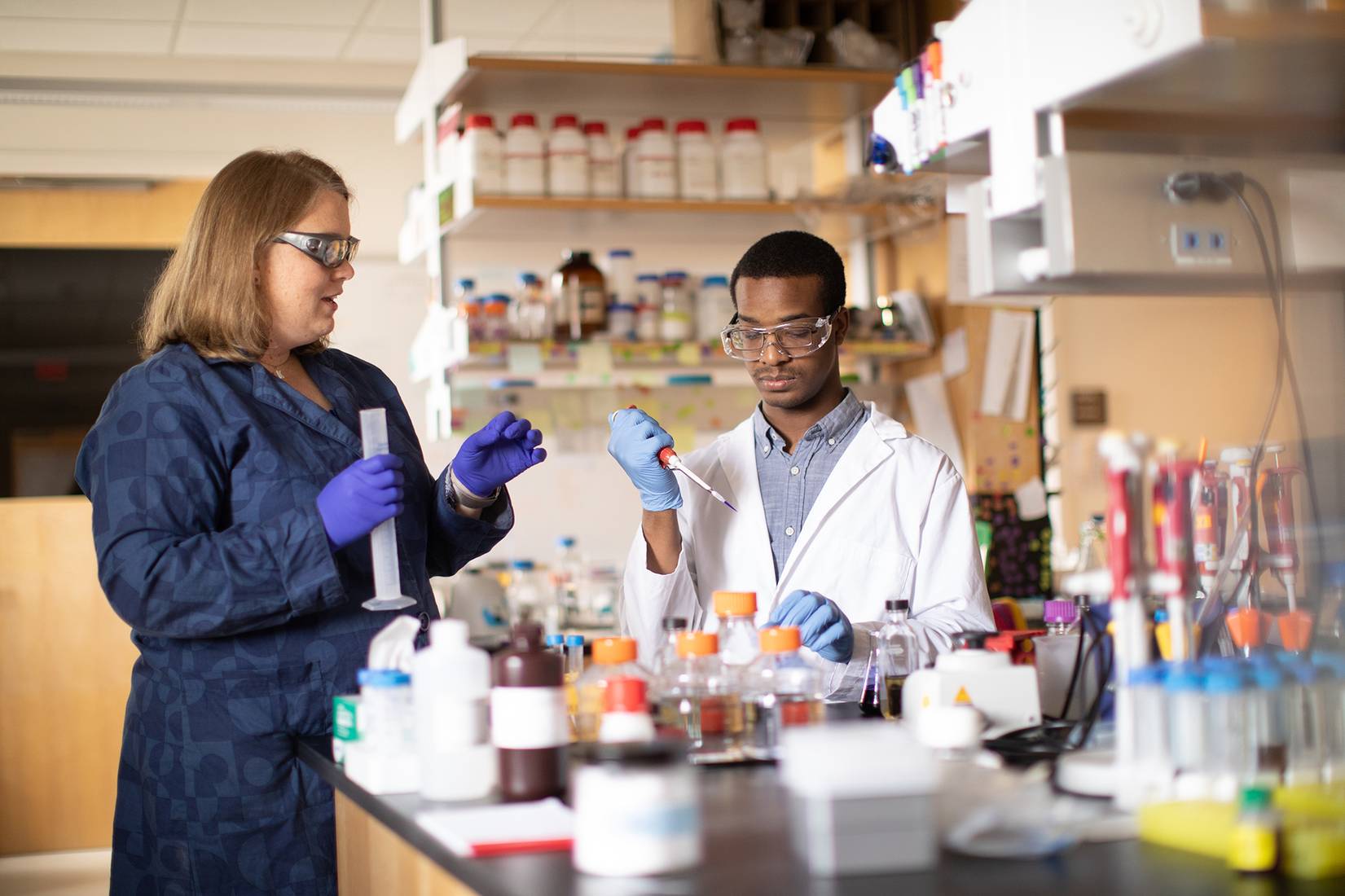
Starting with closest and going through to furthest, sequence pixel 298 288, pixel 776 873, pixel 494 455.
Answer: pixel 776 873
pixel 298 288
pixel 494 455

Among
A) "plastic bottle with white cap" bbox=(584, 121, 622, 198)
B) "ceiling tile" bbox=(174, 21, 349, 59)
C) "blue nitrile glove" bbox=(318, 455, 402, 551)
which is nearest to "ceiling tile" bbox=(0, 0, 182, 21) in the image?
"ceiling tile" bbox=(174, 21, 349, 59)

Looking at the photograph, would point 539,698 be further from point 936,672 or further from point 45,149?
point 45,149

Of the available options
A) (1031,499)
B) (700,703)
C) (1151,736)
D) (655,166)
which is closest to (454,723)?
(700,703)

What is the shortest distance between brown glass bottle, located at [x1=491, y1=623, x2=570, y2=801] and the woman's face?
86 centimetres

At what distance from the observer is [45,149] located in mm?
5250

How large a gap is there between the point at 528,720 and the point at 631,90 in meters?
2.79

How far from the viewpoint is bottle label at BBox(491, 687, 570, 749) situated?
1.32 meters

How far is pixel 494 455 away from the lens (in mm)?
2135

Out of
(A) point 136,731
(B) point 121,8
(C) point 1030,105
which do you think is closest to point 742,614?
(C) point 1030,105

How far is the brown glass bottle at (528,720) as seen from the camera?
4.32 feet

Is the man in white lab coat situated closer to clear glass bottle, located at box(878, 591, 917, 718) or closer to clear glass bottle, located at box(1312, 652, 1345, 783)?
clear glass bottle, located at box(878, 591, 917, 718)

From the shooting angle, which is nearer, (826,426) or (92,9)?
(826,426)

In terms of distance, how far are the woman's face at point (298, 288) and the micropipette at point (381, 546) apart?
0.22m

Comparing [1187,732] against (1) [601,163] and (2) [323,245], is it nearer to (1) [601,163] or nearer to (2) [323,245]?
(2) [323,245]
